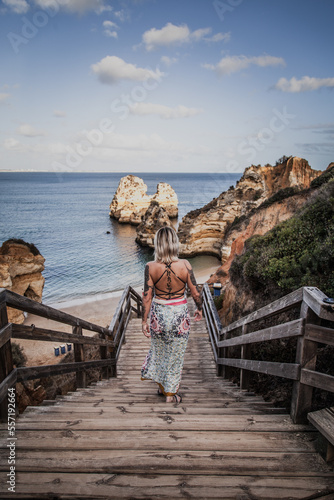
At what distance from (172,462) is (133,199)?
205 ft

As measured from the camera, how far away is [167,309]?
11.7 ft

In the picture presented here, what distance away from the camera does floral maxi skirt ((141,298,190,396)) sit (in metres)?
3.59

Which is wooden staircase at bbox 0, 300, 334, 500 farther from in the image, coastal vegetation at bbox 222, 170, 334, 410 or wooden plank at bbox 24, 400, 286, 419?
coastal vegetation at bbox 222, 170, 334, 410

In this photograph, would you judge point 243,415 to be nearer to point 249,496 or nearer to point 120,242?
point 249,496

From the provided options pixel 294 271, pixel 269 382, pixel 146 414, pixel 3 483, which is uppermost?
pixel 294 271

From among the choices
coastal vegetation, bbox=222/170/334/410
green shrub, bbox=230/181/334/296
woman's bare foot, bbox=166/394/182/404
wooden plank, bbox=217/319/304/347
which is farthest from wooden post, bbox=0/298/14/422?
green shrub, bbox=230/181/334/296

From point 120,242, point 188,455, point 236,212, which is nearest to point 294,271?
point 188,455

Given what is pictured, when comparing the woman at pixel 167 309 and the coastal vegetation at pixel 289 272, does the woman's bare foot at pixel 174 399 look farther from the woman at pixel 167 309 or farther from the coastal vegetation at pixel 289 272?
the coastal vegetation at pixel 289 272

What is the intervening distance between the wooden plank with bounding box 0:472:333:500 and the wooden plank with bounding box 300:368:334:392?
21.6 inches

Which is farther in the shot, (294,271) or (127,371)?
(127,371)

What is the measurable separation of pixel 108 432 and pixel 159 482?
0.70 metres

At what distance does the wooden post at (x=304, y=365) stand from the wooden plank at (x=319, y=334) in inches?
2.1

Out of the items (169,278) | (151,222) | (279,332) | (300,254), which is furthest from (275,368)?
(151,222)

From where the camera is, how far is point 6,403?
8.11 feet
